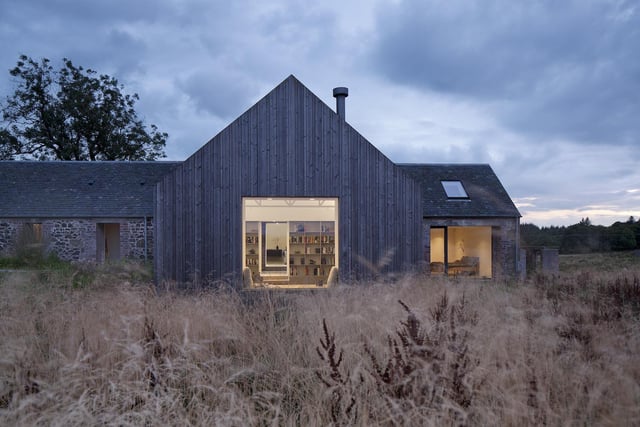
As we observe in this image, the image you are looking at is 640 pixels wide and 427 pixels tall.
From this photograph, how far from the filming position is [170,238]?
903 centimetres

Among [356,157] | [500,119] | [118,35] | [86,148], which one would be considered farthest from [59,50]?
[500,119]

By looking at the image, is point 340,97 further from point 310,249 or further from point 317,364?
point 317,364

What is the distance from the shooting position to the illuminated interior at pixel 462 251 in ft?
49.4

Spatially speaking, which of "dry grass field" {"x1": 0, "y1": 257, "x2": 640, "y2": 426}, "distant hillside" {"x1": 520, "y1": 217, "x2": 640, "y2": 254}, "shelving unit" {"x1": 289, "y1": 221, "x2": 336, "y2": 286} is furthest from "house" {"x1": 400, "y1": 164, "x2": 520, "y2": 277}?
"dry grass field" {"x1": 0, "y1": 257, "x2": 640, "y2": 426}

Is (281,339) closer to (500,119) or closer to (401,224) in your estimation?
(401,224)

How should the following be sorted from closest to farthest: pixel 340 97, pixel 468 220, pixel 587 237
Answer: pixel 340 97, pixel 468 220, pixel 587 237

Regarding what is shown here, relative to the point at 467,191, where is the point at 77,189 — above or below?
above

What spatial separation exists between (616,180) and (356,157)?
1018 centimetres

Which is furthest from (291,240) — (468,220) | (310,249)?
(468,220)

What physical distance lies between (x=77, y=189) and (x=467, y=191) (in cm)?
1398

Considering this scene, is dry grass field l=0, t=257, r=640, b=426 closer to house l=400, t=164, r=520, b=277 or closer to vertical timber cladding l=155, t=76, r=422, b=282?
vertical timber cladding l=155, t=76, r=422, b=282

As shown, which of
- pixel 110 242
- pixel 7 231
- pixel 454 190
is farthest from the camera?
pixel 110 242

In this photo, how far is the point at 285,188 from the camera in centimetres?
941

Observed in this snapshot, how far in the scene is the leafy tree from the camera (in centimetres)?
2138
